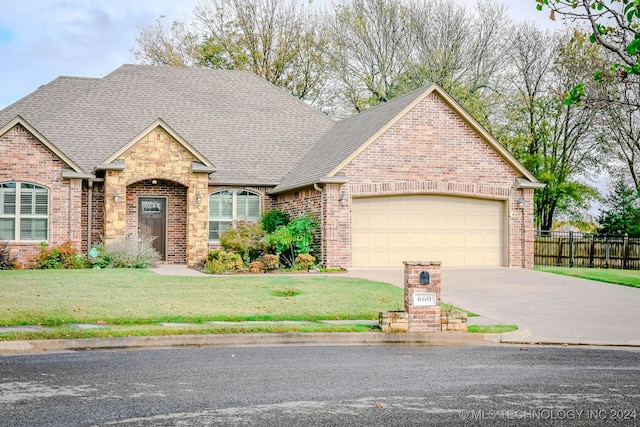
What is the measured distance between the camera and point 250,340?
1308 centimetres

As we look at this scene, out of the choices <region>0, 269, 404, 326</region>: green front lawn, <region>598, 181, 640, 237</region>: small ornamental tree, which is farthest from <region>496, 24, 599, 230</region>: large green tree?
<region>0, 269, 404, 326</region>: green front lawn

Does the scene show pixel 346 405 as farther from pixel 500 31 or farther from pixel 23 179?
pixel 500 31

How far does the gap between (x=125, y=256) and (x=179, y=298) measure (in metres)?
8.78

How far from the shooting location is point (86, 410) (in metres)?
7.68

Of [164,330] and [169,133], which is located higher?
[169,133]

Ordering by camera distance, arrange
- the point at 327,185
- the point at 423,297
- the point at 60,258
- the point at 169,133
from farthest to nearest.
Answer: the point at 169,133, the point at 60,258, the point at 327,185, the point at 423,297

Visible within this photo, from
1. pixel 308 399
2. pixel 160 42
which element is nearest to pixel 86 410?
pixel 308 399

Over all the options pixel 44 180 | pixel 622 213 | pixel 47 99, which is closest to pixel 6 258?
pixel 44 180

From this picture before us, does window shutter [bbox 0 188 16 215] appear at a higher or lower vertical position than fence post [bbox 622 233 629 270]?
higher

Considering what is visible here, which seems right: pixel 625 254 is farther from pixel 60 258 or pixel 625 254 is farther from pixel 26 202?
pixel 26 202

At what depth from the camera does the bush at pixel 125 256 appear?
82.1 ft

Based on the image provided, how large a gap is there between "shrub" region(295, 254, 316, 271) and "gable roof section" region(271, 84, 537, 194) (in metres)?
2.44

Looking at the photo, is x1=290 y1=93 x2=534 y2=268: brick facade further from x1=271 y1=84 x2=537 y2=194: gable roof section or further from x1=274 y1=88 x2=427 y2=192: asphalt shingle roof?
x1=274 y1=88 x2=427 y2=192: asphalt shingle roof

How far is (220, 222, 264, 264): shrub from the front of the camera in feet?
85.1
